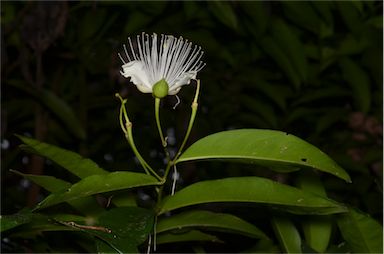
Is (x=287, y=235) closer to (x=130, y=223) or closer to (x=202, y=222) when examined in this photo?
(x=202, y=222)

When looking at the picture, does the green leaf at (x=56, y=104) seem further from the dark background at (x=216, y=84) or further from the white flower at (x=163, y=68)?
the white flower at (x=163, y=68)

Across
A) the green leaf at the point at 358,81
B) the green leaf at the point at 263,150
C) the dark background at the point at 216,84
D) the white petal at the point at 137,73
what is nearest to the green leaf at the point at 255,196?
the green leaf at the point at 263,150

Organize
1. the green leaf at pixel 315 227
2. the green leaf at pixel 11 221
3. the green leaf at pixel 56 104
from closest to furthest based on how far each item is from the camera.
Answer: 1. the green leaf at pixel 11 221
2. the green leaf at pixel 315 227
3. the green leaf at pixel 56 104

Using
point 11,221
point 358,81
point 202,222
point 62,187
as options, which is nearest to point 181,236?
point 202,222

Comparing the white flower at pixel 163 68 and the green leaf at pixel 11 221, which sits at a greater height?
the white flower at pixel 163 68

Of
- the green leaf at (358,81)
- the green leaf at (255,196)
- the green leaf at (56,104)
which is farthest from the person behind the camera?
the green leaf at (358,81)

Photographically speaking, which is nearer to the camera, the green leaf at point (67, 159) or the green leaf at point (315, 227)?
the green leaf at point (67, 159)

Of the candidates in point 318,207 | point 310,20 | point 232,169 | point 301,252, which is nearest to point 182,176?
point 232,169

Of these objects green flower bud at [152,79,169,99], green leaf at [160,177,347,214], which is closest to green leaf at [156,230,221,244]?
green leaf at [160,177,347,214]
